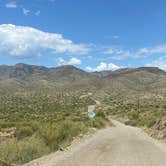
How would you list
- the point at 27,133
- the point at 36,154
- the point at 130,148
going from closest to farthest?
1. the point at 36,154
2. the point at 130,148
3. the point at 27,133

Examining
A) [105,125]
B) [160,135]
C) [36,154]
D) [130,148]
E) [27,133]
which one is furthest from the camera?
[105,125]

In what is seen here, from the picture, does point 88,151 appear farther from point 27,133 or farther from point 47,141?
point 27,133

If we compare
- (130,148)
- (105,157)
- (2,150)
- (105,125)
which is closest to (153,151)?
(130,148)

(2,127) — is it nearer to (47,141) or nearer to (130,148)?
(47,141)

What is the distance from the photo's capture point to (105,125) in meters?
46.8

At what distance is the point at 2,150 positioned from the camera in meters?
18.1

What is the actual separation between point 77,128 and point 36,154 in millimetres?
11836

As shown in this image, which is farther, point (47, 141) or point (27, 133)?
point (27, 133)

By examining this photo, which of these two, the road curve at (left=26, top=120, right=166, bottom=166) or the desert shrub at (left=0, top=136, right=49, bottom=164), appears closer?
the road curve at (left=26, top=120, right=166, bottom=166)

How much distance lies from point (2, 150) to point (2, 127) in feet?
105

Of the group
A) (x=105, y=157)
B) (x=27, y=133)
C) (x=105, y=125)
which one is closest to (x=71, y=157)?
(x=105, y=157)

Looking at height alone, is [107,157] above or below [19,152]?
below

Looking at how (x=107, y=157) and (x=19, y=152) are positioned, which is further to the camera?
(x=19, y=152)

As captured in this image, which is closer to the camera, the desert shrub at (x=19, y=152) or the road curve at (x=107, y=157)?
the road curve at (x=107, y=157)
